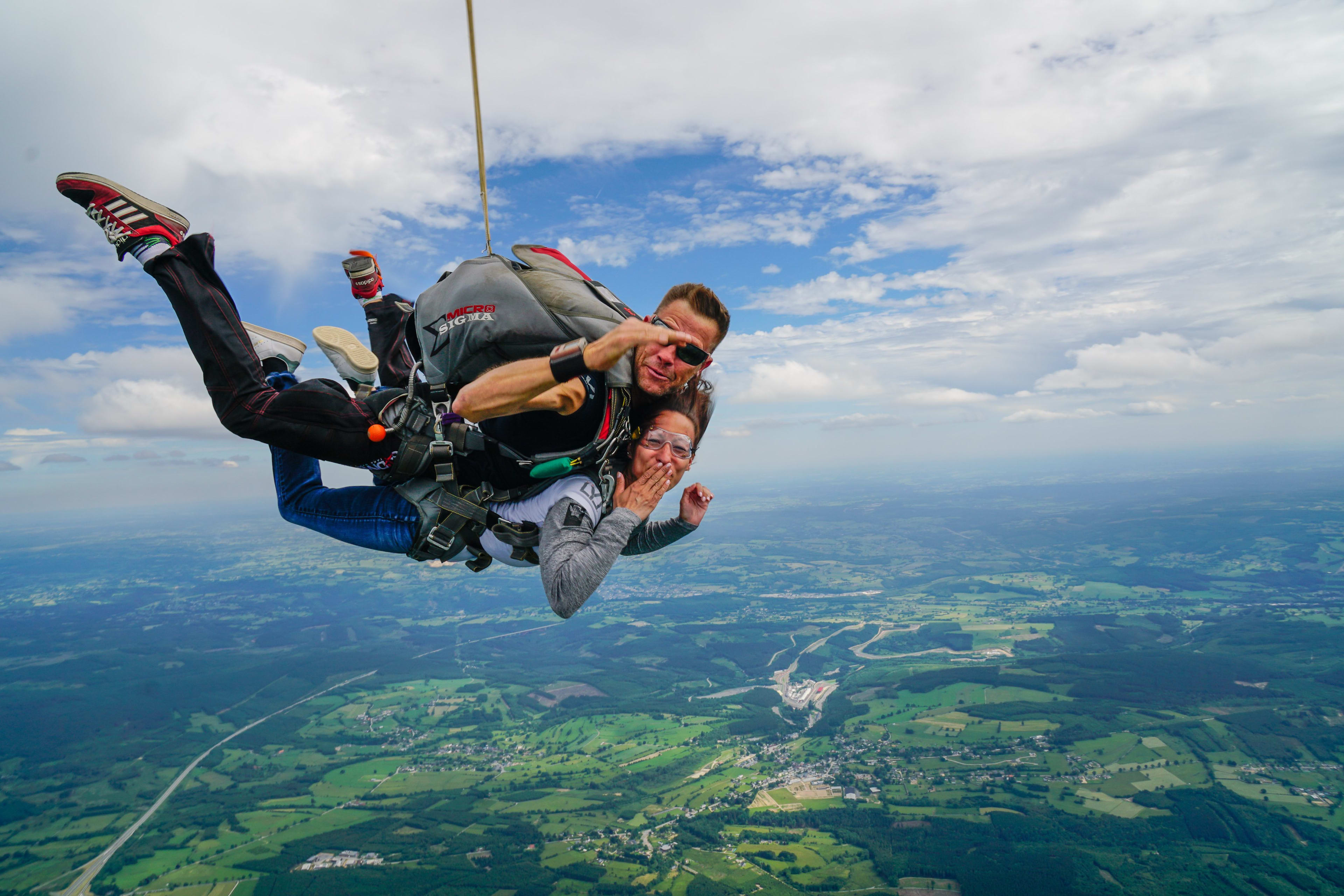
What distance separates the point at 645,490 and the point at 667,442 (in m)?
0.31

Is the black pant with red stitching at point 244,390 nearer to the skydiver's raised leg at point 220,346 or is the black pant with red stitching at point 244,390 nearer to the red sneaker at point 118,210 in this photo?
the skydiver's raised leg at point 220,346

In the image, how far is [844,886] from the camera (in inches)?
1259

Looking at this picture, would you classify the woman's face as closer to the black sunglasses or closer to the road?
the black sunglasses

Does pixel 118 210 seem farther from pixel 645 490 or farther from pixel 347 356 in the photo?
pixel 645 490

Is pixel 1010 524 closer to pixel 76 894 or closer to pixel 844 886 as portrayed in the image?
pixel 844 886

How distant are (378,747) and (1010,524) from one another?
500 ft

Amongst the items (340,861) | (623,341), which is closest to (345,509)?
(623,341)

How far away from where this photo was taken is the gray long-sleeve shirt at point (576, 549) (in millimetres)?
2904

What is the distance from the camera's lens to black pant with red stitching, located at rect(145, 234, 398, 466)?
10.2 ft

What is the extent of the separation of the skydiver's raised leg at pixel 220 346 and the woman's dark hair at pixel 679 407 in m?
1.39

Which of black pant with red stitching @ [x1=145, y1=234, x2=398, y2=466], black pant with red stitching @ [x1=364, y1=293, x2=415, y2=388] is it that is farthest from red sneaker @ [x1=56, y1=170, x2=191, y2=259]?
black pant with red stitching @ [x1=364, y1=293, x2=415, y2=388]

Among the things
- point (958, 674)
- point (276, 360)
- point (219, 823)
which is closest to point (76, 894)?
point (219, 823)

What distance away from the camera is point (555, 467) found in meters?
3.25

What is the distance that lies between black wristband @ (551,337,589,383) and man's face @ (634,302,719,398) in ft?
1.61
